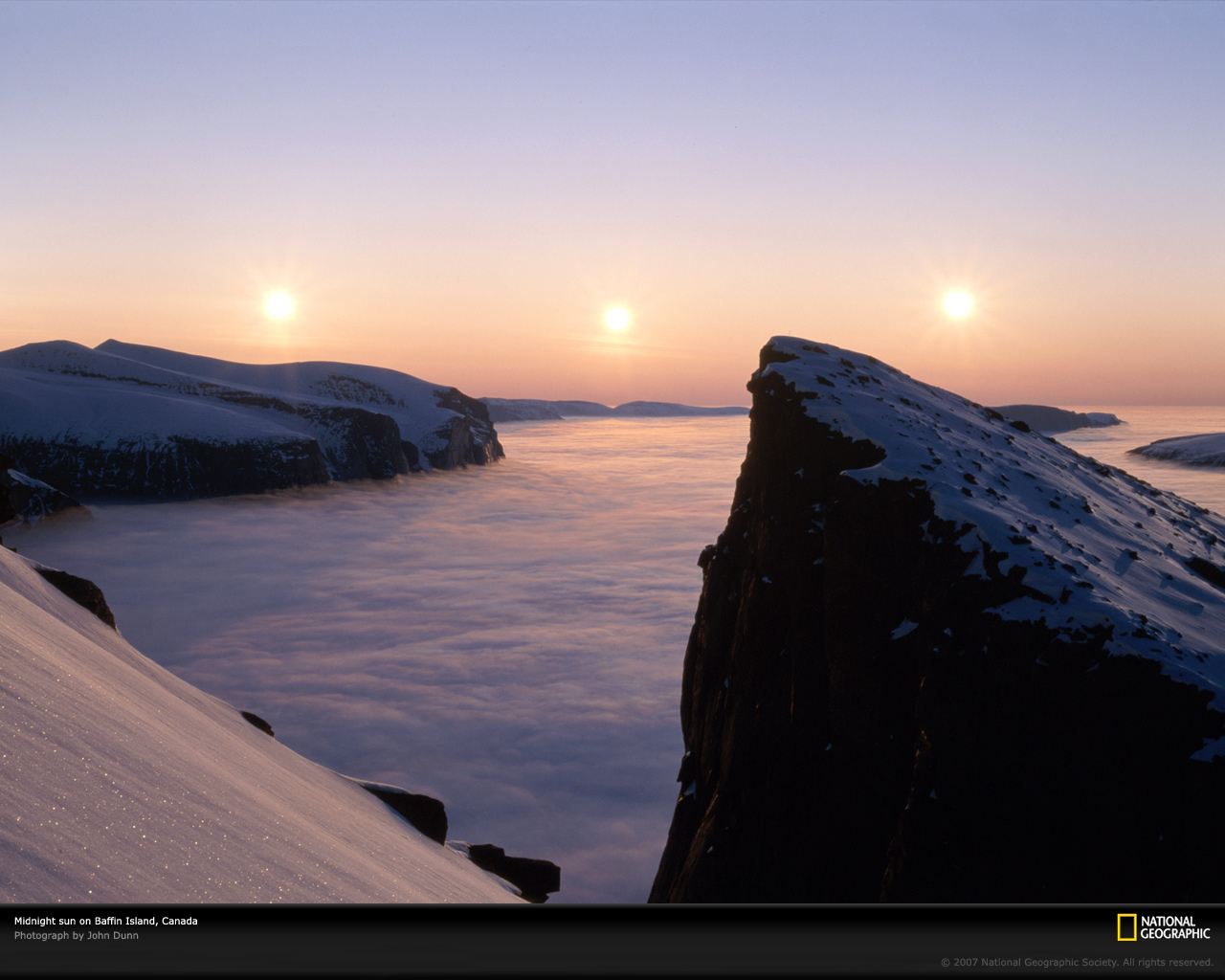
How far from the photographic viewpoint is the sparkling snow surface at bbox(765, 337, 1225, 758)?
4.23m

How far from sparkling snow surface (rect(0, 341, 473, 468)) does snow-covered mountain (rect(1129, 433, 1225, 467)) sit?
80.5 meters

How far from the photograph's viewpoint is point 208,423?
157 feet

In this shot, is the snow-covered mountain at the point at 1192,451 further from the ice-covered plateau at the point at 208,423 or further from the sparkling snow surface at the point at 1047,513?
the sparkling snow surface at the point at 1047,513

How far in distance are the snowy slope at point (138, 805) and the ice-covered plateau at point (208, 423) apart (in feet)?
154

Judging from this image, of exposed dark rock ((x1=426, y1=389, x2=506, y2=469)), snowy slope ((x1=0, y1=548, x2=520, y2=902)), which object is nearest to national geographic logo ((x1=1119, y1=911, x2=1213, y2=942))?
snowy slope ((x1=0, y1=548, x2=520, y2=902))

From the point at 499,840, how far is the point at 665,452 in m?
97.0

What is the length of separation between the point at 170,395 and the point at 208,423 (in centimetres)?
1101

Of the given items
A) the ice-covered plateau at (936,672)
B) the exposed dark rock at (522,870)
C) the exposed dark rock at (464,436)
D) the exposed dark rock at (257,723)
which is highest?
the exposed dark rock at (464,436)

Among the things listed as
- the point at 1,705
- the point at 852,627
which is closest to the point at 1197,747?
the point at 852,627

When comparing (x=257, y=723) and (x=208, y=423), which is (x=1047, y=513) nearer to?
(x=257, y=723)

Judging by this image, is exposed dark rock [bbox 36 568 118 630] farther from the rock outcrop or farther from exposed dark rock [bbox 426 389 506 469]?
exposed dark rock [bbox 426 389 506 469]

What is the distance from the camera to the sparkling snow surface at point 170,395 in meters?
43.9

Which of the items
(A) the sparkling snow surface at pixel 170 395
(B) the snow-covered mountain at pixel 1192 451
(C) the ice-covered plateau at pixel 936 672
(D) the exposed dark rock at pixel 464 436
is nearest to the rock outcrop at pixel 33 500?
(A) the sparkling snow surface at pixel 170 395

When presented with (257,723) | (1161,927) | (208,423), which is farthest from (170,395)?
(1161,927)
